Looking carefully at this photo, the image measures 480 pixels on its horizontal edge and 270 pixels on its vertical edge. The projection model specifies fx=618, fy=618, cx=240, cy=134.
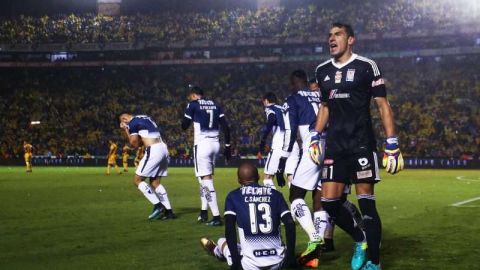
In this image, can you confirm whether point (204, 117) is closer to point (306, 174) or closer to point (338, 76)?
point (306, 174)

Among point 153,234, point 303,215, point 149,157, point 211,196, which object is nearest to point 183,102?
point 149,157

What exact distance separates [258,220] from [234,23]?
51507mm

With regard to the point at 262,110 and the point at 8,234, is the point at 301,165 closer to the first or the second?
the point at 8,234

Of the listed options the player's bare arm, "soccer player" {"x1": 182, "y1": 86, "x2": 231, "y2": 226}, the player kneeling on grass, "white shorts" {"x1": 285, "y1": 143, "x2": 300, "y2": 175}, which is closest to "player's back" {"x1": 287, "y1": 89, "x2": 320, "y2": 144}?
"white shorts" {"x1": 285, "y1": 143, "x2": 300, "y2": 175}

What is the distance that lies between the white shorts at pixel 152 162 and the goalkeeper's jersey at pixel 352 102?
20.8ft

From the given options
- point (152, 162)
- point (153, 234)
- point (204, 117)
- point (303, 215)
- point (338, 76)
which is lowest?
point (153, 234)

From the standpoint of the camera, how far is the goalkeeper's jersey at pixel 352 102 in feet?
22.5

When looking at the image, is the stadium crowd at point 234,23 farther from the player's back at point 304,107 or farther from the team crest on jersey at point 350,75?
the team crest on jersey at point 350,75

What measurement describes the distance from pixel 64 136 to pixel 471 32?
3260 cm

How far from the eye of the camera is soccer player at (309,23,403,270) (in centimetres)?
671

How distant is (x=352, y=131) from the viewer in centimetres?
689

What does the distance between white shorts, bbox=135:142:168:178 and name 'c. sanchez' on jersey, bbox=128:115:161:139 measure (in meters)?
0.25

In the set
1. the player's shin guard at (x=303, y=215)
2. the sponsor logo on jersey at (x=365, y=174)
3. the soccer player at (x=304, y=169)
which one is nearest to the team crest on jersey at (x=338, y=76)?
the soccer player at (x=304, y=169)

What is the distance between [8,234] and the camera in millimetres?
10242
